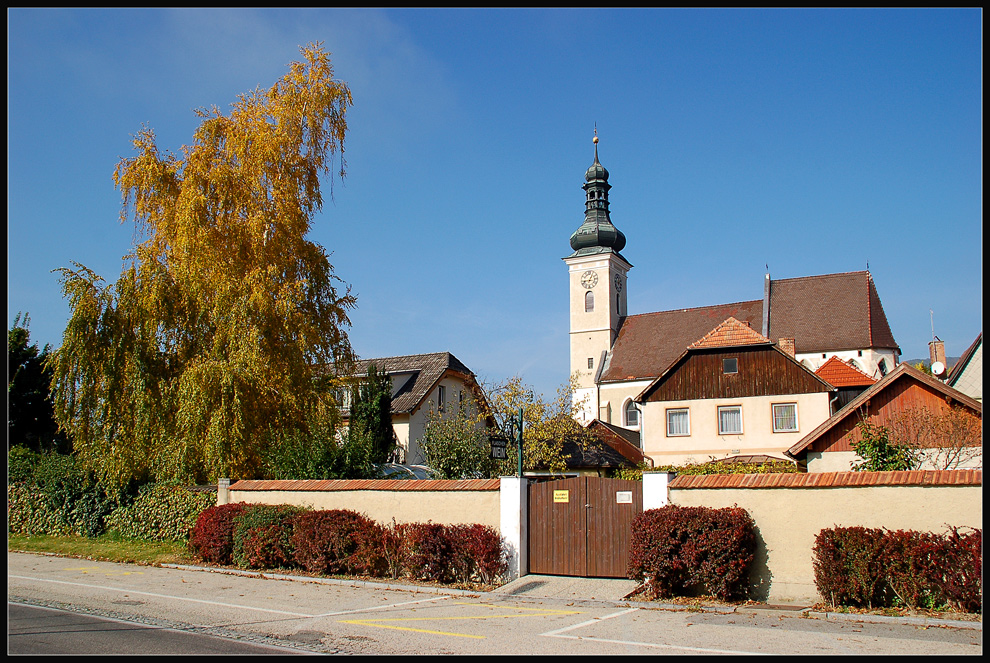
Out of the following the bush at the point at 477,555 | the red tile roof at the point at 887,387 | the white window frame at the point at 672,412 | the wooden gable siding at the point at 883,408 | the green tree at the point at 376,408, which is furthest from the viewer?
the white window frame at the point at 672,412

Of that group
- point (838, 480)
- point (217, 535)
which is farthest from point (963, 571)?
point (217, 535)

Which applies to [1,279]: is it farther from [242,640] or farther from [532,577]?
[532,577]

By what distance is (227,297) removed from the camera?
20203 mm

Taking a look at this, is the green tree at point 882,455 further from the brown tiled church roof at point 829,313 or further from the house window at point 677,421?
the brown tiled church roof at point 829,313

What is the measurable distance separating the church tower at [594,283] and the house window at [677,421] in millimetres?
21919

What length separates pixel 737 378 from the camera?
1382 inches

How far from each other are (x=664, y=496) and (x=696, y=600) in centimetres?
176

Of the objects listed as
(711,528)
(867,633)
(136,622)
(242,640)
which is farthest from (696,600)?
(136,622)

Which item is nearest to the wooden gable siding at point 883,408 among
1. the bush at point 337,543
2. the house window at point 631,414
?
the bush at point 337,543

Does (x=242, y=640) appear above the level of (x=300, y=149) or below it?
below

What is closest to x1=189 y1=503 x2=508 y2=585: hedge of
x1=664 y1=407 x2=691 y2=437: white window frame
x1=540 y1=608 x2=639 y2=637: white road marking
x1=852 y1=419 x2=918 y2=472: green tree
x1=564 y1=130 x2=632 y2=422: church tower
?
x1=540 y1=608 x2=639 y2=637: white road marking

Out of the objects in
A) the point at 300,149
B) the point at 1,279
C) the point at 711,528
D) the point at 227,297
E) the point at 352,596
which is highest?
the point at 300,149

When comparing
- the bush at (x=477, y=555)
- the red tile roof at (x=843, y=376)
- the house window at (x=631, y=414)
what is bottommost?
the bush at (x=477, y=555)

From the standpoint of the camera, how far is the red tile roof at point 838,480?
11.0m
